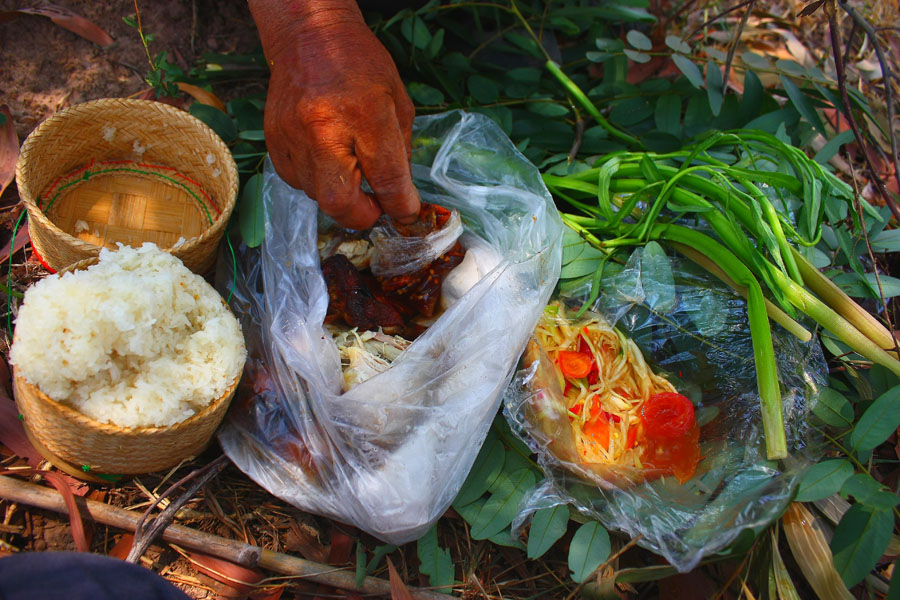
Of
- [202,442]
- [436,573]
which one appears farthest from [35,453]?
[436,573]

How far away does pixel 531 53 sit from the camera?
6.07 ft

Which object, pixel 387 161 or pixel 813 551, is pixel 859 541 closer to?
pixel 813 551

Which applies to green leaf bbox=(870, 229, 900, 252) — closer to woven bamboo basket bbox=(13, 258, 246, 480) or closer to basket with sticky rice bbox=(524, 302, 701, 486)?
basket with sticky rice bbox=(524, 302, 701, 486)

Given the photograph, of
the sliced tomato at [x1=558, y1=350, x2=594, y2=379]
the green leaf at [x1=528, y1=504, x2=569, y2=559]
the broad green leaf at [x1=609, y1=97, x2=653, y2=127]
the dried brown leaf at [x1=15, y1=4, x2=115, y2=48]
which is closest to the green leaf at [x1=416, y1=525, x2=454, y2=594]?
the green leaf at [x1=528, y1=504, x2=569, y2=559]

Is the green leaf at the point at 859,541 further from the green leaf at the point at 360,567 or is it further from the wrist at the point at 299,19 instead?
the wrist at the point at 299,19

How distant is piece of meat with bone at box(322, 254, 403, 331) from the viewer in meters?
1.47

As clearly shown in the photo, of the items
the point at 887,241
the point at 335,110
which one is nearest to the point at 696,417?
the point at 887,241

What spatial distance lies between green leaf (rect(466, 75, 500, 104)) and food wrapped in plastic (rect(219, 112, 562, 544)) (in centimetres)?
38

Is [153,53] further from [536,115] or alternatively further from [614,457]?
[614,457]

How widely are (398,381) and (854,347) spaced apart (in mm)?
1022

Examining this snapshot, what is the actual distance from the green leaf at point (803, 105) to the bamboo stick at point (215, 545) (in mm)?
1603

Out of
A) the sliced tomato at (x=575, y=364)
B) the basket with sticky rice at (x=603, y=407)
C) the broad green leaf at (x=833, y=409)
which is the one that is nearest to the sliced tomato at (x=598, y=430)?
the basket with sticky rice at (x=603, y=407)

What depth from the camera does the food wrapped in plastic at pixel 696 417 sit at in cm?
129

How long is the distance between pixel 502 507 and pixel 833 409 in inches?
31.3
